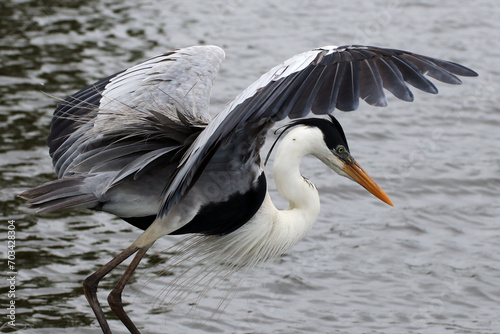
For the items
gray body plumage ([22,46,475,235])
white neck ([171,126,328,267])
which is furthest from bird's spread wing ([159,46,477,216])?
white neck ([171,126,328,267])

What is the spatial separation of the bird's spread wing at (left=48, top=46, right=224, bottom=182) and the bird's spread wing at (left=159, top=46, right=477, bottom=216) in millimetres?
522

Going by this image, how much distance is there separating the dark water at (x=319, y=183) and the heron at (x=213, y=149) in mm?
991

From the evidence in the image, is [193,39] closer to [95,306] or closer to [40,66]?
[40,66]

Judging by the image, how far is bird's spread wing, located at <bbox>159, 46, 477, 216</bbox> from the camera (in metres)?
4.10

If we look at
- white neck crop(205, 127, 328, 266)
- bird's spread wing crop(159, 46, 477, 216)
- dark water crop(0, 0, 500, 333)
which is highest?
bird's spread wing crop(159, 46, 477, 216)

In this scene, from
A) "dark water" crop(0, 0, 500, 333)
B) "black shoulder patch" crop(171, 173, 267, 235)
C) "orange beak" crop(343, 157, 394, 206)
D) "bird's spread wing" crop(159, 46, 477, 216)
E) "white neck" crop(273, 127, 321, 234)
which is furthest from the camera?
"dark water" crop(0, 0, 500, 333)

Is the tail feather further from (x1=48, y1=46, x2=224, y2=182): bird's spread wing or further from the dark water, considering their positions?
the dark water

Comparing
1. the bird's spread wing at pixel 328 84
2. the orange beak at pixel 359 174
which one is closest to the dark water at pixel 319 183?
the orange beak at pixel 359 174

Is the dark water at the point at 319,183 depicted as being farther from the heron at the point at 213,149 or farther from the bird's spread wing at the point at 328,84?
the bird's spread wing at the point at 328,84

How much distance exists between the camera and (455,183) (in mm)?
8445

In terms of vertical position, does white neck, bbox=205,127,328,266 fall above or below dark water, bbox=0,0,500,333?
above

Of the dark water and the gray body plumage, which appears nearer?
the gray body plumage

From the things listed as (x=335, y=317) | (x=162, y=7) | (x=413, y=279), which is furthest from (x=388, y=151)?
(x=162, y=7)

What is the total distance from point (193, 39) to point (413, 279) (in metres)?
5.96
